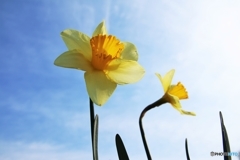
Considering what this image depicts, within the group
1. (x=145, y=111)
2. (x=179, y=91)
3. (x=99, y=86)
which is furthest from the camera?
(x=179, y=91)

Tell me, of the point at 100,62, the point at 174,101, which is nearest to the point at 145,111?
the point at 174,101

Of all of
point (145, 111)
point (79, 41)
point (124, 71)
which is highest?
point (79, 41)

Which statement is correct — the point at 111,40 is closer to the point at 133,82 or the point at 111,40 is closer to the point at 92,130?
the point at 133,82

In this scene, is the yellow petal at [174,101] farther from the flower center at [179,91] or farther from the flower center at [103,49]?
the flower center at [103,49]

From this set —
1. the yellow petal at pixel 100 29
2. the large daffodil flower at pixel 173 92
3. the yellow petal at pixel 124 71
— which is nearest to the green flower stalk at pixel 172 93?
the large daffodil flower at pixel 173 92

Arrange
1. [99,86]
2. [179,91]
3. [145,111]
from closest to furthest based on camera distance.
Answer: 1. [99,86]
2. [145,111]
3. [179,91]

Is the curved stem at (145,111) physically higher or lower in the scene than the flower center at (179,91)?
lower

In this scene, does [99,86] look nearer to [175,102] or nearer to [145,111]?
[145,111]

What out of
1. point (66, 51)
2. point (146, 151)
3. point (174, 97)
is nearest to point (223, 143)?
point (174, 97)
